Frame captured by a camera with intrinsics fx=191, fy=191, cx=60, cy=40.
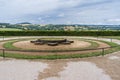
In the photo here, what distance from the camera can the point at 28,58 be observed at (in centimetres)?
1337

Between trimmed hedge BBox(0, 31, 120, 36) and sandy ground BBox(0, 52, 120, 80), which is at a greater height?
trimmed hedge BBox(0, 31, 120, 36)

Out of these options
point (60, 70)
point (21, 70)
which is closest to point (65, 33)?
point (60, 70)

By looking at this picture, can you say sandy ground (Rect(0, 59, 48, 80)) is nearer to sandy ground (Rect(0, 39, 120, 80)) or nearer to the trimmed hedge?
sandy ground (Rect(0, 39, 120, 80))

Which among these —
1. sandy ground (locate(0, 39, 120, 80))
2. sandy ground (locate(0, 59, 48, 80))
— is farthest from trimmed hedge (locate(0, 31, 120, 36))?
sandy ground (locate(0, 59, 48, 80))

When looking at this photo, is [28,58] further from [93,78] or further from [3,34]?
[3,34]

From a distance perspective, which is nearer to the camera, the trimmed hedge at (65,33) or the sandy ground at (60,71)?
the sandy ground at (60,71)

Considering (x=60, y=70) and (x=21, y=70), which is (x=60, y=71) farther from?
(x=21, y=70)

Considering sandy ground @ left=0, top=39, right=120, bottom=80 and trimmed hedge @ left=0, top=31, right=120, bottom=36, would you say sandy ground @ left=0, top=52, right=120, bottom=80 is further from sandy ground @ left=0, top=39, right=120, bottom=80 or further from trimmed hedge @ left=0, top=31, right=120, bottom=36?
trimmed hedge @ left=0, top=31, right=120, bottom=36

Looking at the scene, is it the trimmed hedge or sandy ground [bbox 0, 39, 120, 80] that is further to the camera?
the trimmed hedge

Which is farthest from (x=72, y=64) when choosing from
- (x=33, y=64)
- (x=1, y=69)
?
(x=1, y=69)

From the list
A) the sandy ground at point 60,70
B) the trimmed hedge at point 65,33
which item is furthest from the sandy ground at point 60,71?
the trimmed hedge at point 65,33

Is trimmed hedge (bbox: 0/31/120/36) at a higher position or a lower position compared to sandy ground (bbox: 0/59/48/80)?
higher

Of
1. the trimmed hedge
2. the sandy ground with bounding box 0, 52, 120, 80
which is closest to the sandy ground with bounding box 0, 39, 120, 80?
the sandy ground with bounding box 0, 52, 120, 80

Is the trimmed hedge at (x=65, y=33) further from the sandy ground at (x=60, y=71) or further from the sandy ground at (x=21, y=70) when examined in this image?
the sandy ground at (x=21, y=70)
